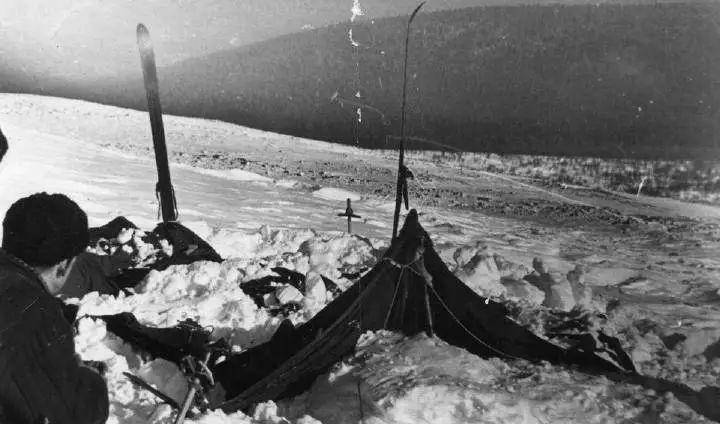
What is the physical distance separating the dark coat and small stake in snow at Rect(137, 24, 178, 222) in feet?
18.3

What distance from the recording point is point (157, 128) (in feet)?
22.9

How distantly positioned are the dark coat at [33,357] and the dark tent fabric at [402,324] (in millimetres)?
1939

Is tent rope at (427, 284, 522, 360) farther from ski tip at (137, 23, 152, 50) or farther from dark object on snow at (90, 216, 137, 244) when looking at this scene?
ski tip at (137, 23, 152, 50)

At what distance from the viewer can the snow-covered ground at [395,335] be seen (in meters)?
3.27

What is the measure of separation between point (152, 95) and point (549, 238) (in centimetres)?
771

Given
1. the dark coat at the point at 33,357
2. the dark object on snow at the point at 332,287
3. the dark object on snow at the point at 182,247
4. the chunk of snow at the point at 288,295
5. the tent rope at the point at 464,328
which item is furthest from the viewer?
the dark object on snow at the point at 182,247

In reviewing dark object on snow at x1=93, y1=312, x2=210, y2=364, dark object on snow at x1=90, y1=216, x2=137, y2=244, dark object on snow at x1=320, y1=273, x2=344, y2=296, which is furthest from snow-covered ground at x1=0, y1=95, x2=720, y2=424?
dark object on snow at x1=90, y1=216, x2=137, y2=244

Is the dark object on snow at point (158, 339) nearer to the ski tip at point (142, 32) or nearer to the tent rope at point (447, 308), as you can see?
the tent rope at point (447, 308)

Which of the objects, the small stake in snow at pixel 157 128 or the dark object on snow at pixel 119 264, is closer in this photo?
the dark object on snow at pixel 119 264

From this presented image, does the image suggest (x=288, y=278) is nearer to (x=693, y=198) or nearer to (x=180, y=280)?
(x=180, y=280)

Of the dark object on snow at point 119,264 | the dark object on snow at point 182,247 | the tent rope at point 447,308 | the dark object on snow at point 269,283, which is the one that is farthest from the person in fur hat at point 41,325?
the dark object on snow at point 182,247

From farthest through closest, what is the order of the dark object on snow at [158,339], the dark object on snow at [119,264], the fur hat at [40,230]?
the dark object on snow at [119,264] < the dark object on snow at [158,339] < the fur hat at [40,230]

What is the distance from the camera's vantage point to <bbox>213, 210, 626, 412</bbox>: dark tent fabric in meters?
3.45

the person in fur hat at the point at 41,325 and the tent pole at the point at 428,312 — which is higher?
the person in fur hat at the point at 41,325
